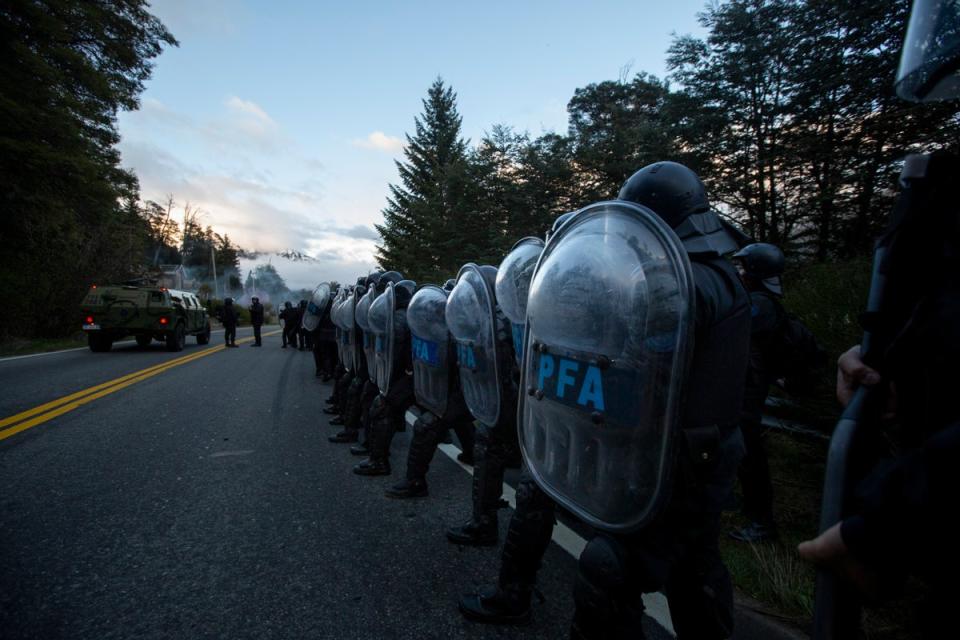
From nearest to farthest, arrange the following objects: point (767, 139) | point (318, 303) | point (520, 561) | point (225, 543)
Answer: point (520, 561) < point (225, 543) < point (318, 303) < point (767, 139)

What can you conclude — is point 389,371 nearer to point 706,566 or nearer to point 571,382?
point 571,382

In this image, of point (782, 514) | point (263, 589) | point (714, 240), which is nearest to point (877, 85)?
point (782, 514)

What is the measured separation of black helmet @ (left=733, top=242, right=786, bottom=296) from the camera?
3012 millimetres

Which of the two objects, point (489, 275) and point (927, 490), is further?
point (489, 275)

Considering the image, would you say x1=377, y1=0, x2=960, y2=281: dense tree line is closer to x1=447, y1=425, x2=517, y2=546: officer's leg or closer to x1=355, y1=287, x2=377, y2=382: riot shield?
x1=447, y1=425, x2=517, y2=546: officer's leg

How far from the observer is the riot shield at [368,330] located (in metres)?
4.33

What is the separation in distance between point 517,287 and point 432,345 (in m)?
1.08

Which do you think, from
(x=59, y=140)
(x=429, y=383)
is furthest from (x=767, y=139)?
(x=59, y=140)

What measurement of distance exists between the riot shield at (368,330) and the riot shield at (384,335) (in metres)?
0.11

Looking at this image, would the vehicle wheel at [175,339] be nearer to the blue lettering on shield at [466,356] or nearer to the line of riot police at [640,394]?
the blue lettering on shield at [466,356]

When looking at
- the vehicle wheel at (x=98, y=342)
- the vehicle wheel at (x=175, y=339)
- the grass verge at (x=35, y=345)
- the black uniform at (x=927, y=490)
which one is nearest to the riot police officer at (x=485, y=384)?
the black uniform at (x=927, y=490)

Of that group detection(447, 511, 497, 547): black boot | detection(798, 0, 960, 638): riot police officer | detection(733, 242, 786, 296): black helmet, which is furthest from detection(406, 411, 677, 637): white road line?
detection(733, 242, 786, 296): black helmet

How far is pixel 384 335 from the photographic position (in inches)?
155

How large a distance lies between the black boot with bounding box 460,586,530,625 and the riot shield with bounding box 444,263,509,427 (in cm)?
83
